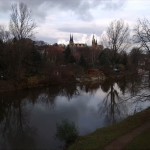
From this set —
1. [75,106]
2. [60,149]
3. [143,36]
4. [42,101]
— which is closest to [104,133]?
[60,149]

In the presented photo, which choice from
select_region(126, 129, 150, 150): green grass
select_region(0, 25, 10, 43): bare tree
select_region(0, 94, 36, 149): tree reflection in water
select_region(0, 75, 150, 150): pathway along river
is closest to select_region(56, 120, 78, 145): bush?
select_region(0, 75, 150, 150): pathway along river

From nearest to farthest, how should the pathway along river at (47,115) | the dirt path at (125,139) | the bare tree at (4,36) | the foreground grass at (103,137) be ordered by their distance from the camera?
the dirt path at (125,139)
the foreground grass at (103,137)
the pathway along river at (47,115)
the bare tree at (4,36)

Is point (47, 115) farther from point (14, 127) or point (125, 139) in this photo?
point (125, 139)

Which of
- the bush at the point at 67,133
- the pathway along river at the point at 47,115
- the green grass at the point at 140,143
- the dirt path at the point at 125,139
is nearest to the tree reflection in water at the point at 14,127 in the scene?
the pathway along river at the point at 47,115

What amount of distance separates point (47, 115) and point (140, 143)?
1194 centimetres

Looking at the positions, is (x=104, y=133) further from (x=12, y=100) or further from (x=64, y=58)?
(x=64, y=58)

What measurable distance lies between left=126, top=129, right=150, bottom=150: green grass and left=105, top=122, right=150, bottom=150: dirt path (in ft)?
0.91

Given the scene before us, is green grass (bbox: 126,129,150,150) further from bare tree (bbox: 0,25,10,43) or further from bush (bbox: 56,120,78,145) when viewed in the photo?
bare tree (bbox: 0,25,10,43)

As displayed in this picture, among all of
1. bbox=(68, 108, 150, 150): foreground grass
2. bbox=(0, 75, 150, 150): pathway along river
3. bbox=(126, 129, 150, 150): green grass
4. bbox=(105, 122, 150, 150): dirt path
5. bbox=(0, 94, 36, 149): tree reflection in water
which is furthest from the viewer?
bbox=(0, 75, 150, 150): pathway along river

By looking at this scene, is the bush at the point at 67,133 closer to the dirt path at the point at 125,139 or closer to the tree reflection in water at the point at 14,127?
the tree reflection in water at the point at 14,127

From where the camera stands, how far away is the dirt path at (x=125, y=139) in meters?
12.2

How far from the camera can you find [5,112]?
25797 mm

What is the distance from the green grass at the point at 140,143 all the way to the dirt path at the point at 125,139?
0.91 feet

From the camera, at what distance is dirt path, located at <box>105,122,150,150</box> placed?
12234 millimetres
